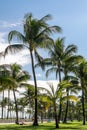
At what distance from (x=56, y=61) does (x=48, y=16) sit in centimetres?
957

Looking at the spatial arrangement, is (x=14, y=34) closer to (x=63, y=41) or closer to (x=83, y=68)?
(x=63, y=41)

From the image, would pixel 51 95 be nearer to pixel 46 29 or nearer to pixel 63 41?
pixel 46 29

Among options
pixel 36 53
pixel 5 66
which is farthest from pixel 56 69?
pixel 5 66

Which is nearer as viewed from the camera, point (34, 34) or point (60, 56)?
point (34, 34)

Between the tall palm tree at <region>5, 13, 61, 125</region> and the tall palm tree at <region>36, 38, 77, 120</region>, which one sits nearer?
the tall palm tree at <region>5, 13, 61, 125</region>

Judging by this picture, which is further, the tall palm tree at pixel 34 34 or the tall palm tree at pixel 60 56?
the tall palm tree at pixel 60 56

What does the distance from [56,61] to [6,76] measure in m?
18.2

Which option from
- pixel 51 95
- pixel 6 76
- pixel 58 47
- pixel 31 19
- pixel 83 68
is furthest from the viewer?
pixel 83 68

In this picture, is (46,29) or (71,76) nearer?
(46,29)

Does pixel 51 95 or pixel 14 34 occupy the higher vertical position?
pixel 14 34

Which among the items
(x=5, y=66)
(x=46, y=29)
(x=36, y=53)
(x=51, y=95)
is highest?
(x=46, y=29)

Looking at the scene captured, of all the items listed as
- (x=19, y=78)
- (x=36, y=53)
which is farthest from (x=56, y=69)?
(x=36, y=53)

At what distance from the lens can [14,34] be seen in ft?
123

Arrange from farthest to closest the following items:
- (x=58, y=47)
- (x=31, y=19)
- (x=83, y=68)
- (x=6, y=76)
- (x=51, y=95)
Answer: (x=83, y=68)
(x=58, y=47)
(x=31, y=19)
(x=51, y=95)
(x=6, y=76)
